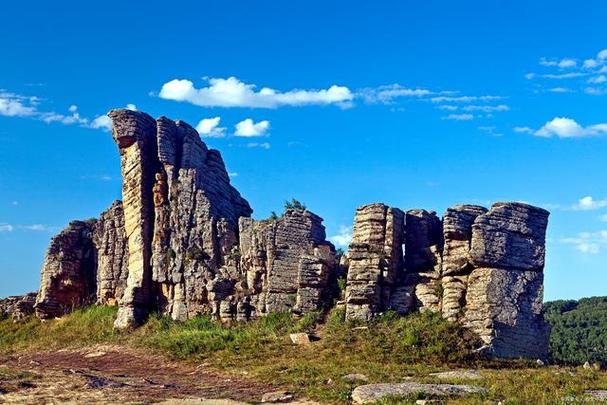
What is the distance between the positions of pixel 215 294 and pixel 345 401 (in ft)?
59.2

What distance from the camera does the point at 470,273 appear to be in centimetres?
3180

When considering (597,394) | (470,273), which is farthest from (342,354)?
(597,394)

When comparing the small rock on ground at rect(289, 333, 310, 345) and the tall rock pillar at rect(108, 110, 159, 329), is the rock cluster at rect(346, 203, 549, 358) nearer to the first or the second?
the small rock on ground at rect(289, 333, 310, 345)

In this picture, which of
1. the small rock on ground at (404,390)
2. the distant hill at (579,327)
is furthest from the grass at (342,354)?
the distant hill at (579,327)

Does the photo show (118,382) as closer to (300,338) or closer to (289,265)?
(300,338)

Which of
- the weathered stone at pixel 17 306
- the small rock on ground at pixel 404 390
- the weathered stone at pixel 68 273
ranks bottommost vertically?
the small rock on ground at pixel 404 390

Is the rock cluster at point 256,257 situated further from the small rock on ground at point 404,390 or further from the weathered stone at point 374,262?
the small rock on ground at point 404,390

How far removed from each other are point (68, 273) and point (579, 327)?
1860 inches

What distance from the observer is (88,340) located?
131ft

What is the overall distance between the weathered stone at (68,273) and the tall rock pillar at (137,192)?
5.81 metres

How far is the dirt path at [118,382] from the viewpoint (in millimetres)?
22266

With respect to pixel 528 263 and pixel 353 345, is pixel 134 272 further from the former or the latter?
pixel 528 263

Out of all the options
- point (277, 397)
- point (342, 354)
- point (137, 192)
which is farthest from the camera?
point (137, 192)

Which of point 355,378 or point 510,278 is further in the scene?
point 510,278
